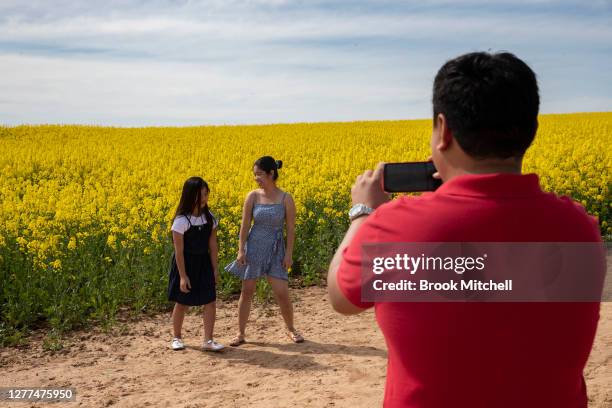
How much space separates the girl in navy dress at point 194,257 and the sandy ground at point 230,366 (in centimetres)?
44

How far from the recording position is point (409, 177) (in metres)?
1.69

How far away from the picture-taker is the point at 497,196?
138 cm

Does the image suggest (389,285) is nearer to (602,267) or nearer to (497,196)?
(497,196)

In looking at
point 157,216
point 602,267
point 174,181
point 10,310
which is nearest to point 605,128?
point 174,181

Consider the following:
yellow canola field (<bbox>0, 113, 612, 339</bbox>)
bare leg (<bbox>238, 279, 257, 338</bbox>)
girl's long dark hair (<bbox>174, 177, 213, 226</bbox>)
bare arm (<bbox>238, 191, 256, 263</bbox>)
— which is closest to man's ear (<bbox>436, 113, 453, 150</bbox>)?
girl's long dark hair (<bbox>174, 177, 213, 226</bbox>)

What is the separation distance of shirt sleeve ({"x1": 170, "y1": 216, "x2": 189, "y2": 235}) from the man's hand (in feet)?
15.9

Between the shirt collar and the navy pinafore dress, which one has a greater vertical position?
the shirt collar

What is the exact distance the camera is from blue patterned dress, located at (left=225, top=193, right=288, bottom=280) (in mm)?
6633

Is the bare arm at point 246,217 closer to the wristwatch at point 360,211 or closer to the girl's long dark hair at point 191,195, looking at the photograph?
the girl's long dark hair at point 191,195

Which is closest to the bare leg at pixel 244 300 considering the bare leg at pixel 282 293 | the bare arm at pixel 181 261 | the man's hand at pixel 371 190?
the bare leg at pixel 282 293

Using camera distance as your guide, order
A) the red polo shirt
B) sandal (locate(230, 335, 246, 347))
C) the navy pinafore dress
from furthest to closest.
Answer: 1. sandal (locate(230, 335, 246, 347))
2. the navy pinafore dress
3. the red polo shirt

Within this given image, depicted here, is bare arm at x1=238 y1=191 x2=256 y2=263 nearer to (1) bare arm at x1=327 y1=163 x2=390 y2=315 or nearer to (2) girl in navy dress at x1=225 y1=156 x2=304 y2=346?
(2) girl in navy dress at x1=225 y1=156 x2=304 y2=346

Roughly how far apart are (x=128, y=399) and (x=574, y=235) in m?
4.71
